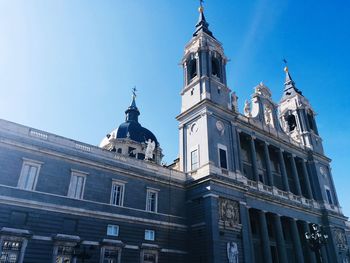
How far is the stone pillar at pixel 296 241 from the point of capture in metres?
→ 35.2

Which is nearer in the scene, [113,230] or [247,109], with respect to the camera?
[113,230]

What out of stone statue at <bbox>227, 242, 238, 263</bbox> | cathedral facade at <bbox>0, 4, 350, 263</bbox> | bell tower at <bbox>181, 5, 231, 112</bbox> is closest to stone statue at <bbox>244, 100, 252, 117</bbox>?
cathedral facade at <bbox>0, 4, 350, 263</bbox>

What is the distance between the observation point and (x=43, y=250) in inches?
864

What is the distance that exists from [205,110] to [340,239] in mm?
25790

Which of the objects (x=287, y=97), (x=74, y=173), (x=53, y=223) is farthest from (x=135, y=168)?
(x=287, y=97)

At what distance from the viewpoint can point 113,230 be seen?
2584 centimetres

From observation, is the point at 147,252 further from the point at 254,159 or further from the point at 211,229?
the point at 254,159

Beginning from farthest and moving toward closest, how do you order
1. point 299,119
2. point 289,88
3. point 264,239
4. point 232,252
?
point 289,88, point 299,119, point 264,239, point 232,252

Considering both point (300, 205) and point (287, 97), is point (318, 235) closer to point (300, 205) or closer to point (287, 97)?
point (300, 205)

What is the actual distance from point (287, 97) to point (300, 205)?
797 inches

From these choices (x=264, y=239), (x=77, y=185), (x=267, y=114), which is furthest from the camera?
(x=267, y=114)

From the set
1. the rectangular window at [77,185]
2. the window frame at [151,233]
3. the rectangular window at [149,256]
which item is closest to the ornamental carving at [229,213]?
the window frame at [151,233]

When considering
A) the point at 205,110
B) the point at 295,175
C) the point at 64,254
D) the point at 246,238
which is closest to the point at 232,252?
the point at 246,238

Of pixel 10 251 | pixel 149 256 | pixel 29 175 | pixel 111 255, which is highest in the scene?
pixel 29 175
